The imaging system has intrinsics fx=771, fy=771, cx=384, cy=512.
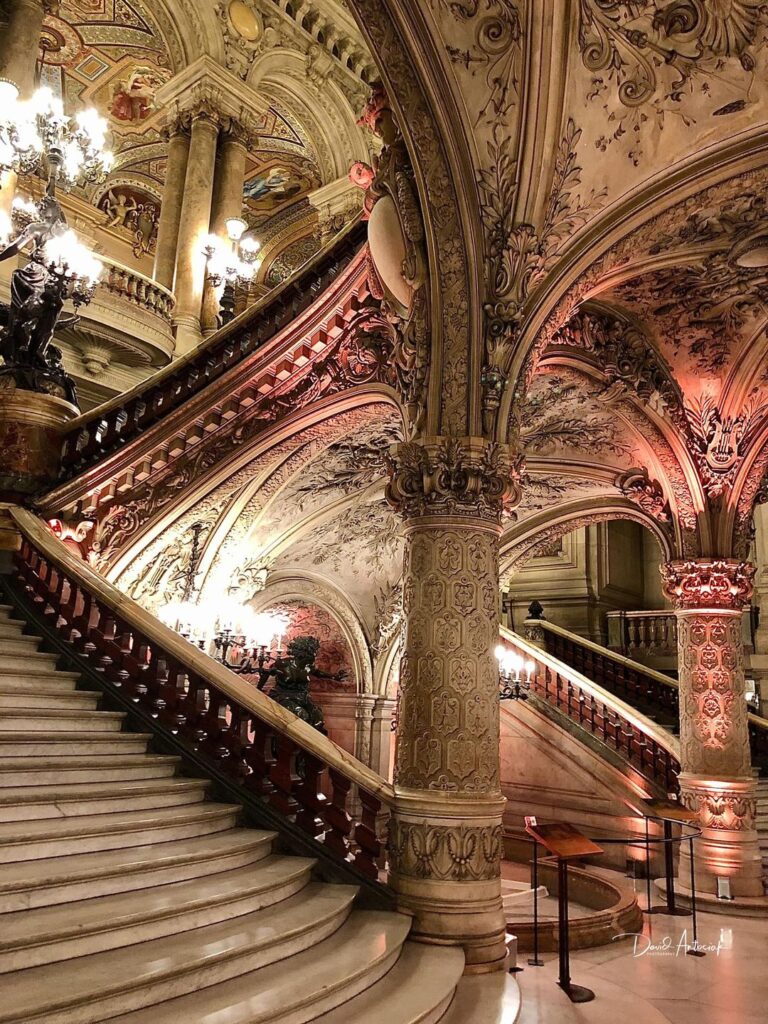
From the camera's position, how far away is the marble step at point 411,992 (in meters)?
3.32

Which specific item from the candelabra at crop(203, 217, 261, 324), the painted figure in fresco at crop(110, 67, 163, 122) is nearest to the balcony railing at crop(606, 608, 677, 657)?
the candelabra at crop(203, 217, 261, 324)

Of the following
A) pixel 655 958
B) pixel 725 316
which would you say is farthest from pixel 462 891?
pixel 725 316

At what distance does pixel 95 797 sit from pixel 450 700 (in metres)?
2.09

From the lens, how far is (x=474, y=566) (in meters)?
5.05

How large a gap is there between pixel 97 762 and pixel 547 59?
5.20 metres

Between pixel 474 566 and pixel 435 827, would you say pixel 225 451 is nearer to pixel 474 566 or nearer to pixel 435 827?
pixel 474 566

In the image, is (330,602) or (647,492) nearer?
(647,492)

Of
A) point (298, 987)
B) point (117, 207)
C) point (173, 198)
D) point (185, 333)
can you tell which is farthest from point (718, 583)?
point (117, 207)

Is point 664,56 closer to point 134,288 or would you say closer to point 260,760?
point 260,760

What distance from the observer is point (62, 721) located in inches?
191

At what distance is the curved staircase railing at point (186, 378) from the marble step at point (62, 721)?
3.33m

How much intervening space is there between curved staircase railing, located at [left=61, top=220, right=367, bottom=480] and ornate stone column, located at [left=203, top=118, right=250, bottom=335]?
23.5 ft

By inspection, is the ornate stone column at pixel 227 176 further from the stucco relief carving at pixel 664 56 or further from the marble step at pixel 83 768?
the marble step at pixel 83 768

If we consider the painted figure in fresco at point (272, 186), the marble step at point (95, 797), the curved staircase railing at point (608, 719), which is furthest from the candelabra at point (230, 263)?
the painted figure in fresco at point (272, 186)
